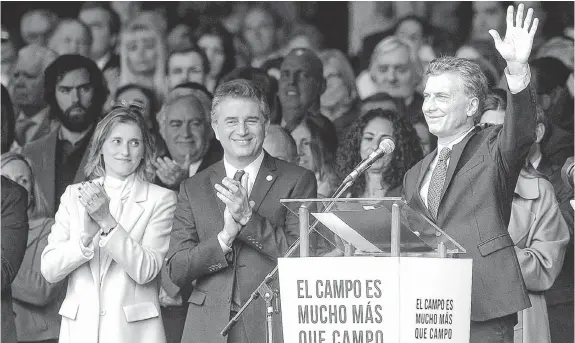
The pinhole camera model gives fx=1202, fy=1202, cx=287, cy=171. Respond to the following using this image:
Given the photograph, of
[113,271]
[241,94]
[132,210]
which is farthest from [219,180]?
[113,271]

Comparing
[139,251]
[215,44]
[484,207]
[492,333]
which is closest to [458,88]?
[484,207]

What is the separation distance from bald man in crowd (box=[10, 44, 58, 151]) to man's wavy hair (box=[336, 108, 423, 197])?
87.2 inches

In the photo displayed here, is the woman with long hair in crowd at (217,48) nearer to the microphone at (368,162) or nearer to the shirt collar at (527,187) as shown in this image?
the shirt collar at (527,187)

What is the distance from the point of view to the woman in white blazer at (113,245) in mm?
5789

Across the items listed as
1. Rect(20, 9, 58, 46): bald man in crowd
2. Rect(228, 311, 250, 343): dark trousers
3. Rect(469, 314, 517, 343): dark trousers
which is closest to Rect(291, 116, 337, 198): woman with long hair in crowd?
Rect(20, 9, 58, 46): bald man in crowd

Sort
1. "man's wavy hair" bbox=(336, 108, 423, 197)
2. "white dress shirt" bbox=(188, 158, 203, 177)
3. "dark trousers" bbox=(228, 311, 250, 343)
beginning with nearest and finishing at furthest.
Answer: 1. "dark trousers" bbox=(228, 311, 250, 343)
2. "man's wavy hair" bbox=(336, 108, 423, 197)
3. "white dress shirt" bbox=(188, 158, 203, 177)

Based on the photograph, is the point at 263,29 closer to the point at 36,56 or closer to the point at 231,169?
the point at 36,56

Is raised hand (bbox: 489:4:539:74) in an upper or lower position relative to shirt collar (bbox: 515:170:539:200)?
upper

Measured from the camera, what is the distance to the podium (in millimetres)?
4348

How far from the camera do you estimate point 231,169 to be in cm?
583

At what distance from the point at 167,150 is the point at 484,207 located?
11.3 ft

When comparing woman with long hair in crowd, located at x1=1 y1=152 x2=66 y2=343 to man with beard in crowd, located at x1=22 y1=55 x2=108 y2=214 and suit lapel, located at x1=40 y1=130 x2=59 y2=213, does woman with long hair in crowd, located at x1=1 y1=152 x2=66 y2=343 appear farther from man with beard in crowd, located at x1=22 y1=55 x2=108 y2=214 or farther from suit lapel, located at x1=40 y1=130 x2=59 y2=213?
man with beard in crowd, located at x1=22 y1=55 x2=108 y2=214

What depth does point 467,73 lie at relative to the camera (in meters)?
5.16

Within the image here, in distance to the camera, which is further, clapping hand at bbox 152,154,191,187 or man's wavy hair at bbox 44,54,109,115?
man's wavy hair at bbox 44,54,109,115
